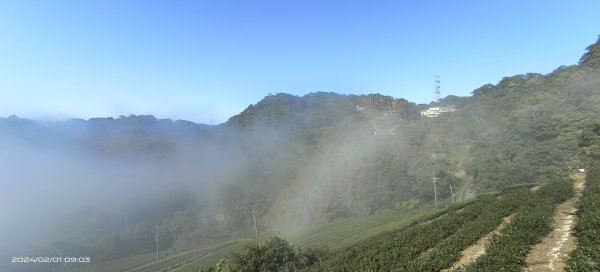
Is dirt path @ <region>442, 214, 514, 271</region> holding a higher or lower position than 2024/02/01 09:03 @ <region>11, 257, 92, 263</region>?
higher

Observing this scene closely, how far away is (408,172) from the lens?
159m

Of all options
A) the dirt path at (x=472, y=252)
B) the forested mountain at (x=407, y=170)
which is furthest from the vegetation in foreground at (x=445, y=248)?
the forested mountain at (x=407, y=170)

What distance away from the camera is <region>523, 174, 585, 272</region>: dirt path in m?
23.7

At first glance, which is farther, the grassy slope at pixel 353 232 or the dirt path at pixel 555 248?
the grassy slope at pixel 353 232

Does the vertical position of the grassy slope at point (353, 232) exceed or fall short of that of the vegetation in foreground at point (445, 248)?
it falls short

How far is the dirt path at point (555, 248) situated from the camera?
23734mm

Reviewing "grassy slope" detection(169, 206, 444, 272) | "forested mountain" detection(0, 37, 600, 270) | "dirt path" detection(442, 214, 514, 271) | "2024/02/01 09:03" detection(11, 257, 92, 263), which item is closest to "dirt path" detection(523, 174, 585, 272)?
"dirt path" detection(442, 214, 514, 271)

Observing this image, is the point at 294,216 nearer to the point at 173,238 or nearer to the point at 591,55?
the point at 173,238

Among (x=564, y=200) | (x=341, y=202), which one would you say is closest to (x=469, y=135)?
(x=341, y=202)

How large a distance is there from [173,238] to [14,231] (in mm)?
76378

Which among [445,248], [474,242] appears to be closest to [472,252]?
[445,248]

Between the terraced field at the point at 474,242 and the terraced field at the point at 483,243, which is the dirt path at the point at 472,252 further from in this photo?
the terraced field at the point at 474,242

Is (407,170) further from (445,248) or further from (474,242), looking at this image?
(445,248)

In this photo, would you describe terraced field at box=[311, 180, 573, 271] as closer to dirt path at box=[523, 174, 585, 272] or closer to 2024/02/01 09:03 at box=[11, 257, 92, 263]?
dirt path at box=[523, 174, 585, 272]
